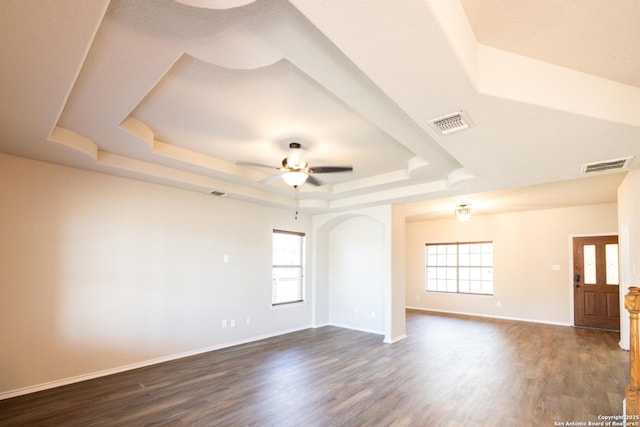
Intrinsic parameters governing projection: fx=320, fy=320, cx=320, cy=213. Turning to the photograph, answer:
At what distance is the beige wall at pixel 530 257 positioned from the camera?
733cm

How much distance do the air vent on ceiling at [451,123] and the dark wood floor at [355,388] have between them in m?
2.71

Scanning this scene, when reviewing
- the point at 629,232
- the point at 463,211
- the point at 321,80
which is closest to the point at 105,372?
the point at 321,80

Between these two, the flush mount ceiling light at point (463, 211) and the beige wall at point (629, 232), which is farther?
the flush mount ceiling light at point (463, 211)

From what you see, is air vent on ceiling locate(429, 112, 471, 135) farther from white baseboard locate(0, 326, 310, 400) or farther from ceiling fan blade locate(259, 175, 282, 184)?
white baseboard locate(0, 326, 310, 400)

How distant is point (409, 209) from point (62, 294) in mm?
6529

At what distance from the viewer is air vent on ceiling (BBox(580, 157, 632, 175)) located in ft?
11.2

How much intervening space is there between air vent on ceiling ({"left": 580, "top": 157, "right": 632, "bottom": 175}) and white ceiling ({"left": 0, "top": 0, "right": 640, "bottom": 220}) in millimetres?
126

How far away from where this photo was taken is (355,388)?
12.5 ft

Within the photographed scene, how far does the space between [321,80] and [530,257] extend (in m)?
7.97

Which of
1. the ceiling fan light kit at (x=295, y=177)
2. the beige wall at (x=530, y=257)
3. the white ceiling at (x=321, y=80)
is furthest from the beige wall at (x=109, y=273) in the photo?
the beige wall at (x=530, y=257)

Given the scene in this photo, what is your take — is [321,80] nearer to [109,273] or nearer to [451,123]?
[451,123]

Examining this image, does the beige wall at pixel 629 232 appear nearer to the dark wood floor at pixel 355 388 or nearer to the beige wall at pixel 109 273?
the dark wood floor at pixel 355 388

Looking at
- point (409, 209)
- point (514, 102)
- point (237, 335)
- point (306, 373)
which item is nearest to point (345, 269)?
point (409, 209)

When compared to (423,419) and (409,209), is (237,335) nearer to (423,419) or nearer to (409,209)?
(423,419)
